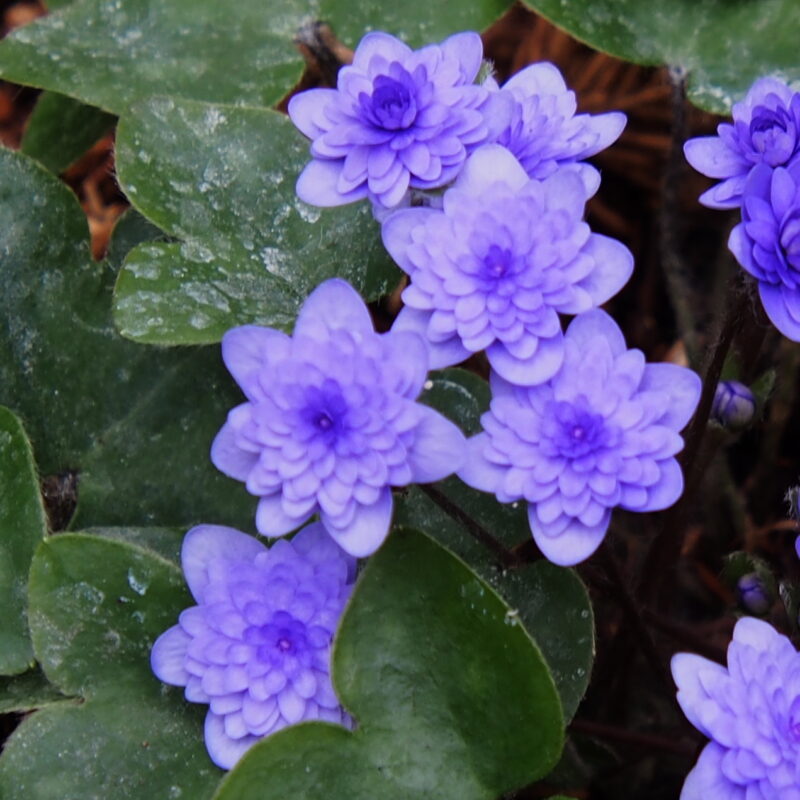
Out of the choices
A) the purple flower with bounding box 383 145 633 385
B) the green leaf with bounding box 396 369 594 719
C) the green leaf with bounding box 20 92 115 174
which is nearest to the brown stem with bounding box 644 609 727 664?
the green leaf with bounding box 396 369 594 719

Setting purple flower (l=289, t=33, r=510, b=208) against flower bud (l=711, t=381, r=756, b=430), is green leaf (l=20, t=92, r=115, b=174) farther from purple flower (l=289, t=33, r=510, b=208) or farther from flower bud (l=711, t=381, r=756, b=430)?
flower bud (l=711, t=381, r=756, b=430)

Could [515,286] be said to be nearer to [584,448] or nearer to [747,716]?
[584,448]

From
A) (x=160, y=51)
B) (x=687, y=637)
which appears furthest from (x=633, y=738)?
(x=160, y=51)

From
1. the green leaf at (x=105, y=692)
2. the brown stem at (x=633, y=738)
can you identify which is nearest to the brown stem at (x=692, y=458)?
the brown stem at (x=633, y=738)

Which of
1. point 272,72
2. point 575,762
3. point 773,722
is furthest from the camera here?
point 272,72

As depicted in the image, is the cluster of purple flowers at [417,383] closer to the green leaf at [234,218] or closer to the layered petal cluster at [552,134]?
the layered petal cluster at [552,134]

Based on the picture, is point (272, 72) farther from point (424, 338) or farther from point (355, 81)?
Answer: point (424, 338)

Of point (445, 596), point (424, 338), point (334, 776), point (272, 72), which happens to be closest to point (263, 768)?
point (334, 776)
